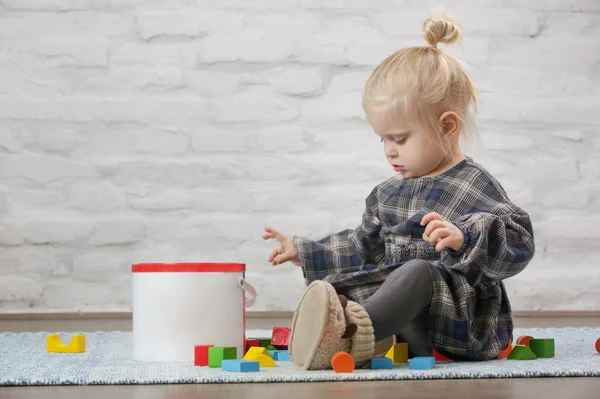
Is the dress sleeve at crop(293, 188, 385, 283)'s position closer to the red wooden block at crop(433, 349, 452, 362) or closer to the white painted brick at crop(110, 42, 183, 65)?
the red wooden block at crop(433, 349, 452, 362)

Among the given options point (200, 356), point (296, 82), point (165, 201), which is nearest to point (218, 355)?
point (200, 356)

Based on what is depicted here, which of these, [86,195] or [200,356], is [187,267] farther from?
[86,195]

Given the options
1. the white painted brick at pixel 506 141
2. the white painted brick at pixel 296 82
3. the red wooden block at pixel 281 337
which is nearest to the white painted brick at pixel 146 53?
the white painted brick at pixel 296 82

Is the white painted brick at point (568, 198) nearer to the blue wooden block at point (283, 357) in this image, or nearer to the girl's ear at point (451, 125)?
the girl's ear at point (451, 125)

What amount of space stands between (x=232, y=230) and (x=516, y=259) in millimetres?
1188

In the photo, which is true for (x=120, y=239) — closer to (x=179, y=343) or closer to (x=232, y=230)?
(x=232, y=230)

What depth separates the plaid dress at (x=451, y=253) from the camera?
1095mm

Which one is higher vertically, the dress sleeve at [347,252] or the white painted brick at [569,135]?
the white painted brick at [569,135]

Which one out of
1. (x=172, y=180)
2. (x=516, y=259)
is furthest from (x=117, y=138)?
(x=516, y=259)

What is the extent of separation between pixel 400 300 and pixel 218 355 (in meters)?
0.22

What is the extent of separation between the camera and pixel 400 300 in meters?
1.04

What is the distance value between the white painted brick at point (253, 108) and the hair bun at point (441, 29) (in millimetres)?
961

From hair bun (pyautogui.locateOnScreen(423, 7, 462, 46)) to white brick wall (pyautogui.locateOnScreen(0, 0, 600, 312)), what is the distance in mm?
952

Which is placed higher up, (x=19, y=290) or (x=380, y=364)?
(x=380, y=364)
